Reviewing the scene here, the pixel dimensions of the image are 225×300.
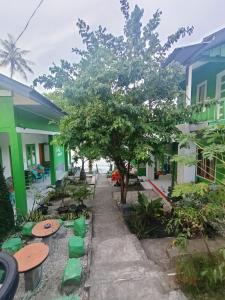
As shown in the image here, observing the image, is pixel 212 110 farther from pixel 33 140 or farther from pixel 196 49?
pixel 33 140

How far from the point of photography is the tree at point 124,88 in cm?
593

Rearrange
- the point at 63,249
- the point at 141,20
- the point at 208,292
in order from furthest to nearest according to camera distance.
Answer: the point at 141,20 < the point at 63,249 < the point at 208,292

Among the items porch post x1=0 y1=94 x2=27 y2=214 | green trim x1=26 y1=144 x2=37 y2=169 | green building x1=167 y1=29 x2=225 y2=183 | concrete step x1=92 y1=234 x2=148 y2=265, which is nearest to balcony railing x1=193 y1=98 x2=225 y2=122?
green building x1=167 y1=29 x2=225 y2=183

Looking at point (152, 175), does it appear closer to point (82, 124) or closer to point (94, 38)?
point (82, 124)

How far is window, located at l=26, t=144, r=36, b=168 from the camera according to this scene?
14430mm

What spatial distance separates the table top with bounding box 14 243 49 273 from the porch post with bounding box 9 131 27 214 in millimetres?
2762

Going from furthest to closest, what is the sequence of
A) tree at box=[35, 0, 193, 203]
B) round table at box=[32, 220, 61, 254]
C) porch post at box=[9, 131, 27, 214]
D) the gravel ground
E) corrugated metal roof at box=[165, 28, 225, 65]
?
porch post at box=[9, 131, 27, 214]
corrugated metal roof at box=[165, 28, 225, 65]
tree at box=[35, 0, 193, 203]
round table at box=[32, 220, 61, 254]
the gravel ground

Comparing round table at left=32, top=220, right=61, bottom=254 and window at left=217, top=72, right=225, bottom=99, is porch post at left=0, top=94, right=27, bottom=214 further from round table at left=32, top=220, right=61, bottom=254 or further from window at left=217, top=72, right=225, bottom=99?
window at left=217, top=72, right=225, bottom=99

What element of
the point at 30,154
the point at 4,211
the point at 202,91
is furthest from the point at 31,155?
the point at 202,91

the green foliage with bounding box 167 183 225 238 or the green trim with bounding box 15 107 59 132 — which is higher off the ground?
the green trim with bounding box 15 107 59 132

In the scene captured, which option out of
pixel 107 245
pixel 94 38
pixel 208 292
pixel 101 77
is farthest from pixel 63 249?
pixel 94 38

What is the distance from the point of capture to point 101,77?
5.76 m

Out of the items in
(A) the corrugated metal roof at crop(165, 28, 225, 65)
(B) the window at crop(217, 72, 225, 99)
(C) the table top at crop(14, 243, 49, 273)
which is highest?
(A) the corrugated metal roof at crop(165, 28, 225, 65)

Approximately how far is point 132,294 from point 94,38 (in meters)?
6.82
